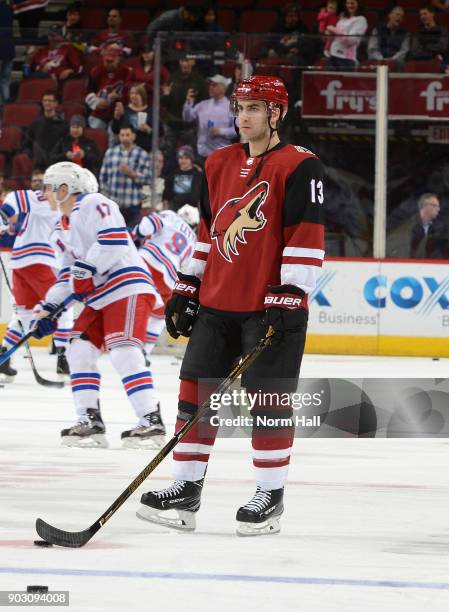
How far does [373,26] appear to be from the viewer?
1202 centimetres

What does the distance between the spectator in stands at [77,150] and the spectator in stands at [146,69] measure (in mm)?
564

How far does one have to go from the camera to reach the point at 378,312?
1073 cm

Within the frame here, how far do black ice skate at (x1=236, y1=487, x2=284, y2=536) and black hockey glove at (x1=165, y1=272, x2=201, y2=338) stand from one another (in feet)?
1.63

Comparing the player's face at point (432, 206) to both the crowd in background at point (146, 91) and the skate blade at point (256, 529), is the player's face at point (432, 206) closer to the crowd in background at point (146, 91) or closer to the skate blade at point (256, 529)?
the crowd in background at point (146, 91)

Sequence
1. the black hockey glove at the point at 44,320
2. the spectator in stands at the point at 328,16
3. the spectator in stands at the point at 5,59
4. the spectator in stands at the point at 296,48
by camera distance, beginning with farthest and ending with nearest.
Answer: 1. the spectator in stands at the point at 328,16
2. the spectator in stands at the point at 5,59
3. the spectator in stands at the point at 296,48
4. the black hockey glove at the point at 44,320

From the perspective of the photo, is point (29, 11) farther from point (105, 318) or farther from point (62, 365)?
point (105, 318)

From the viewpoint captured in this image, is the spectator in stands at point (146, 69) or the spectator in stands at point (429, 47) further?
the spectator in stands at point (146, 69)

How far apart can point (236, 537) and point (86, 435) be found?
209 centimetres

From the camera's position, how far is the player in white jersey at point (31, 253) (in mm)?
8844

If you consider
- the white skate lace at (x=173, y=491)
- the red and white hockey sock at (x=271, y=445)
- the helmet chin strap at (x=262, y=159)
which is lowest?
the white skate lace at (x=173, y=491)

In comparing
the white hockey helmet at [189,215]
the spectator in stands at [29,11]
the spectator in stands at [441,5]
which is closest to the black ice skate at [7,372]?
the white hockey helmet at [189,215]

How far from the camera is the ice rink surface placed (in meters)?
2.98

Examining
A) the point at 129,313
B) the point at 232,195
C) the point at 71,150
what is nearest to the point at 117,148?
the point at 71,150

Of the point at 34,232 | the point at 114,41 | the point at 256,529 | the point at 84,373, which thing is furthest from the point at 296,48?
the point at 256,529
